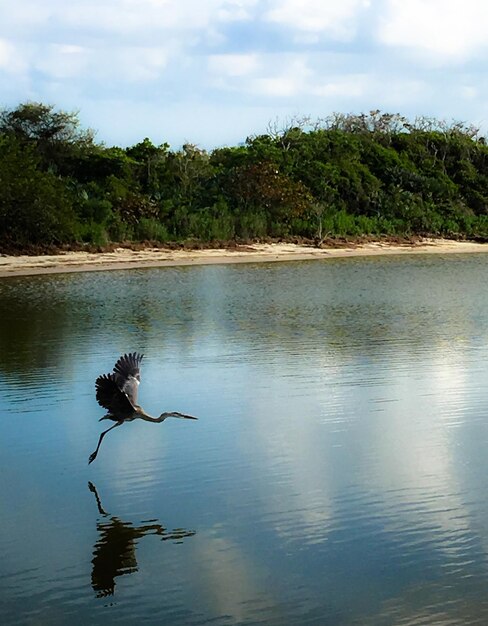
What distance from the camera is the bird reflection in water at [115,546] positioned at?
5301mm

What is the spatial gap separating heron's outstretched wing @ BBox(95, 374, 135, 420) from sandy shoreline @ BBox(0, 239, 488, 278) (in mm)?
16867

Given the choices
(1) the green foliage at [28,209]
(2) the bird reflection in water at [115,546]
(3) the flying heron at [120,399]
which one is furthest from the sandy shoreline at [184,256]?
(2) the bird reflection in water at [115,546]

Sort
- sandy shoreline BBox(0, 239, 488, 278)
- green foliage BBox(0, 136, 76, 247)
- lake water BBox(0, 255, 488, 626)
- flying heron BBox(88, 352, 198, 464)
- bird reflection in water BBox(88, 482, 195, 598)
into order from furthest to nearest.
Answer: green foliage BBox(0, 136, 76, 247) → sandy shoreline BBox(0, 239, 488, 278) → flying heron BBox(88, 352, 198, 464) → bird reflection in water BBox(88, 482, 195, 598) → lake water BBox(0, 255, 488, 626)

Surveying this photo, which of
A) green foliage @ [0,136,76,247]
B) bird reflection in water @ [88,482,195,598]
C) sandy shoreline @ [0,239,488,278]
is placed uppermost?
green foliage @ [0,136,76,247]

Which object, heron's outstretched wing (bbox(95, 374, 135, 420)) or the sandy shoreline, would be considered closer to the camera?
heron's outstretched wing (bbox(95, 374, 135, 420))

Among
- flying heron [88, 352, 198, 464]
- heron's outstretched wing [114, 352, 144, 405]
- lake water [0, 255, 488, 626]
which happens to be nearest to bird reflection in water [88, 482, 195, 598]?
lake water [0, 255, 488, 626]

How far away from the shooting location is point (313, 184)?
36.6m

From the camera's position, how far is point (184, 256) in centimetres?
2753

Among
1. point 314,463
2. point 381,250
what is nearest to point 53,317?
point 314,463

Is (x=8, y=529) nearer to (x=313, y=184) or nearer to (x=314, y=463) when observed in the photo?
(x=314, y=463)

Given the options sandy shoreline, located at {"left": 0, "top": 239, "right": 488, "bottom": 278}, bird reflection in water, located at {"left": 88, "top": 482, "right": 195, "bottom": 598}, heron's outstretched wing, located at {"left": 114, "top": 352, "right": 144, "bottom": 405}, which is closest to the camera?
bird reflection in water, located at {"left": 88, "top": 482, "right": 195, "bottom": 598}

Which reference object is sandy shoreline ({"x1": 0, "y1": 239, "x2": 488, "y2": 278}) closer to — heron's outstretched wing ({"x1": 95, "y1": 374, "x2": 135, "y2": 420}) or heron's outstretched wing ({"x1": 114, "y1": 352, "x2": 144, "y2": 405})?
heron's outstretched wing ({"x1": 114, "y1": 352, "x2": 144, "y2": 405})

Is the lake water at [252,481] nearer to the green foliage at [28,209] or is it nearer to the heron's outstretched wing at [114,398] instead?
the heron's outstretched wing at [114,398]

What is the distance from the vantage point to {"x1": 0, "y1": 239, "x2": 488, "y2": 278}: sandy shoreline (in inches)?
966
